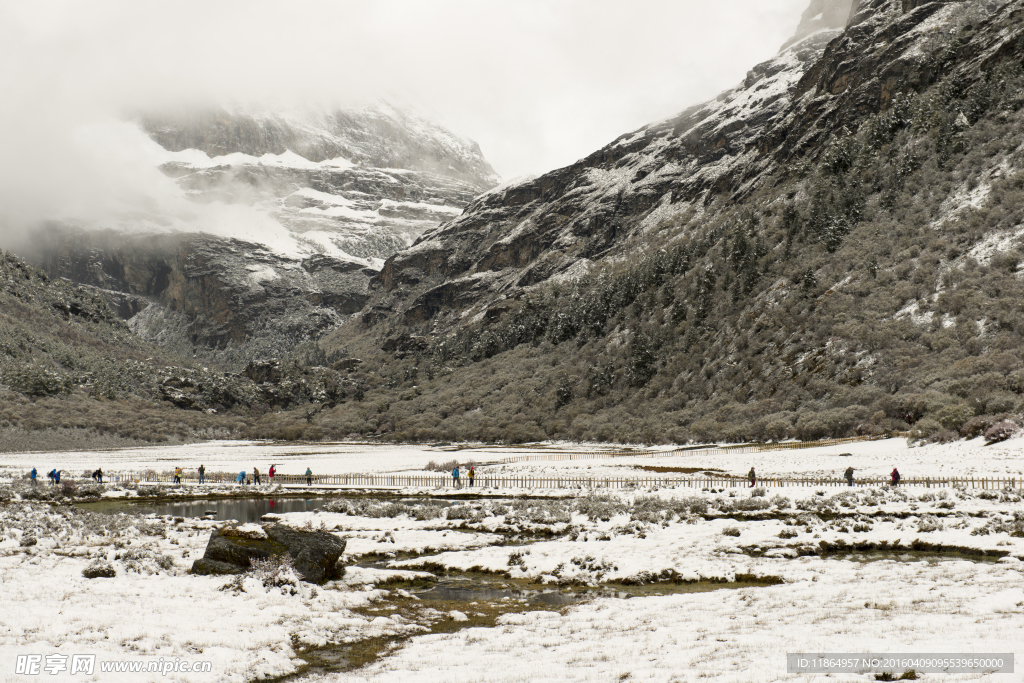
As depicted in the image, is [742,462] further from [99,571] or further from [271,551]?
[99,571]

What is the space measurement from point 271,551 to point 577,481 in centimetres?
3084

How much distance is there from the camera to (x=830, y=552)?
72.6 ft

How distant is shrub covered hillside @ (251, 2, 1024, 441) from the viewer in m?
61.6

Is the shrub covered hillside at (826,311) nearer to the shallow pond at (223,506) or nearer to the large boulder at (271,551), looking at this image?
the large boulder at (271,551)

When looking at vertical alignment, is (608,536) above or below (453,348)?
below

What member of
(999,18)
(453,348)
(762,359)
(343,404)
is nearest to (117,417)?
(343,404)

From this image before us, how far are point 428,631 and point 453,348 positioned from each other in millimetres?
171501

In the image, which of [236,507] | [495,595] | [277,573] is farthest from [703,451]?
[277,573]

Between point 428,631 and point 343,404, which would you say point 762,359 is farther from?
point 343,404

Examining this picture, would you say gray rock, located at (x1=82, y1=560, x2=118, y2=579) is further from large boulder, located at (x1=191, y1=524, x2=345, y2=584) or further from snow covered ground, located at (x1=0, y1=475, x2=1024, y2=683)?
large boulder, located at (x1=191, y1=524, x2=345, y2=584)

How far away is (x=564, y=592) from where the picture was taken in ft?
63.1

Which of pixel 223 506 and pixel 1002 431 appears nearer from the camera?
pixel 1002 431
